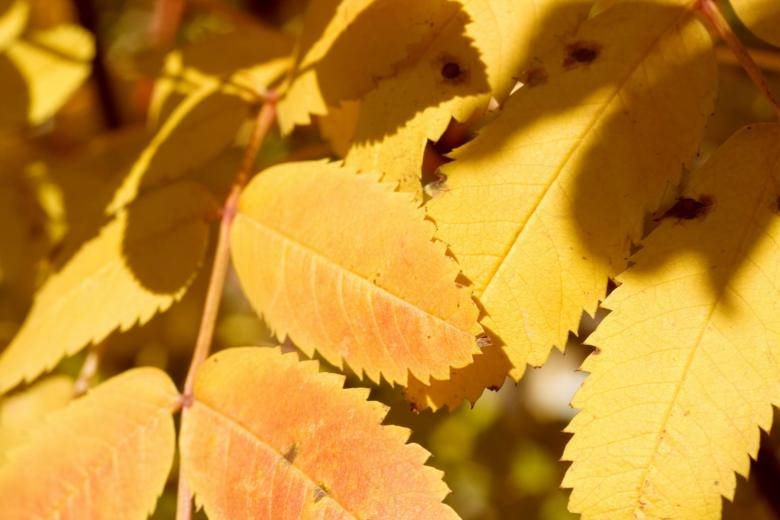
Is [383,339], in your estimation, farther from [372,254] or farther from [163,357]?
[163,357]

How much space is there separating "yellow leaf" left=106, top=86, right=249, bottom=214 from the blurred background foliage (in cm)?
13

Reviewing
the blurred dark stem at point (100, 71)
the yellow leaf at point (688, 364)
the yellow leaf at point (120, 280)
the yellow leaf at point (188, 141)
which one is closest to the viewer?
the yellow leaf at point (688, 364)

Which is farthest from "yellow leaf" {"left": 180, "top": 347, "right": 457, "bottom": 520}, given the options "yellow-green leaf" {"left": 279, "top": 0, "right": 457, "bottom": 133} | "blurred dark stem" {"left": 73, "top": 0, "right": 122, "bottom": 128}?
"blurred dark stem" {"left": 73, "top": 0, "right": 122, "bottom": 128}

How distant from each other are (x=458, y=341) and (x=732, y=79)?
77 cm

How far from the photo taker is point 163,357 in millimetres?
1412

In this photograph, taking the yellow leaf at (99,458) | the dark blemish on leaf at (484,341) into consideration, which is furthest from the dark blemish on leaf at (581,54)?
the yellow leaf at (99,458)

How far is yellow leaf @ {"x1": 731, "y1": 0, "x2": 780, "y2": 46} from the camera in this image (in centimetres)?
71

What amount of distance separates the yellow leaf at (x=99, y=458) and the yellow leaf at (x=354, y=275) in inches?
5.5

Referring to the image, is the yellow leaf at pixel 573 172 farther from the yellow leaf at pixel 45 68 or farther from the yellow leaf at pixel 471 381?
the yellow leaf at pixel 45 68

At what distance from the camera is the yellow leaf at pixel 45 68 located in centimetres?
125

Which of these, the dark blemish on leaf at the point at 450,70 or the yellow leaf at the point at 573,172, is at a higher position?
the dark blemish on leaf at the point at 450,70

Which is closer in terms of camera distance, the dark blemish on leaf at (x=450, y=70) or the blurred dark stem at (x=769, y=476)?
the dark blemish on leaf at (x=450, y=70)

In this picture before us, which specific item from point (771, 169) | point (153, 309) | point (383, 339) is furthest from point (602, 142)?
point (153, 309)

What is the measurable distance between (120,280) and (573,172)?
0.46 meters
